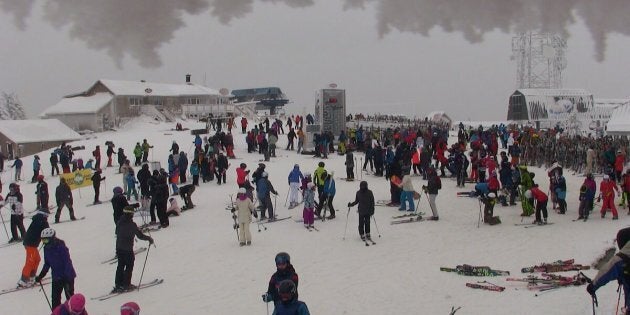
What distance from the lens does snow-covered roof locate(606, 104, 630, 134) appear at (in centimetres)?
2370

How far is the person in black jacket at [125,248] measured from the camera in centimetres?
870

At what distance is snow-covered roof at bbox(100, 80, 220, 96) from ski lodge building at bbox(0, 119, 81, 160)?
25.6 ft

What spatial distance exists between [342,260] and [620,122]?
19.6m

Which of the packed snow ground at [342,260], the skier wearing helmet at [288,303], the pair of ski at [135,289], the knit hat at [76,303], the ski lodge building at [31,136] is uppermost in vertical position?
the ski lodge building at [31,136]

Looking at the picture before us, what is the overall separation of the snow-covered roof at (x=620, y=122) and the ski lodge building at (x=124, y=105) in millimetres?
34691

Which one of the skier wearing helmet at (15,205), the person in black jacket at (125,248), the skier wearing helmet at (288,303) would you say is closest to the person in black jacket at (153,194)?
the skier wearing helmet at (15,205)

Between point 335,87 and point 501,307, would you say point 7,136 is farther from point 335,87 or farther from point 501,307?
point 501,307

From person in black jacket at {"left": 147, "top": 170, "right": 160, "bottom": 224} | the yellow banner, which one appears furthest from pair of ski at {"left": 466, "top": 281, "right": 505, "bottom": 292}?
the yellow banner

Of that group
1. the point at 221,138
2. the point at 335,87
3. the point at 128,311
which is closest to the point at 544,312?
the point at 128,311

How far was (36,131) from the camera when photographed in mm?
41312

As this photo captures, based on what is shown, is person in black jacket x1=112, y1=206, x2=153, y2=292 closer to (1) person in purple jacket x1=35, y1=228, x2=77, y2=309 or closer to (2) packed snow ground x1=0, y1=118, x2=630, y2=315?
(2) packed snow ground x1=0, y1=118, x2=630, y2=315

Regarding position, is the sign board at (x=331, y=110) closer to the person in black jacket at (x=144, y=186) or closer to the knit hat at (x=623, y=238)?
the person in black jacket at (x=144, y=186)

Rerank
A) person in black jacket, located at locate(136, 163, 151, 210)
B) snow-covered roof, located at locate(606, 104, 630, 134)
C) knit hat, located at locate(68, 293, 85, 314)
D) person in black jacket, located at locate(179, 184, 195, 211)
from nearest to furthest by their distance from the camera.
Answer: knit hat, located at locate(68, 293, 85, 314)
person in black jacket, located at locate(136, 163, 151, 210)
person in black jacket, located at locate(179, 184, 195, 211)
snow-covered roof, located at locate(606, 104, 630, 134)

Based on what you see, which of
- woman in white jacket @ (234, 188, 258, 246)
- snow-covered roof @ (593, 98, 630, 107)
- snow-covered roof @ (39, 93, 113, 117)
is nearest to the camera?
woman in white jacket @ (234, 188, 258, 246)
